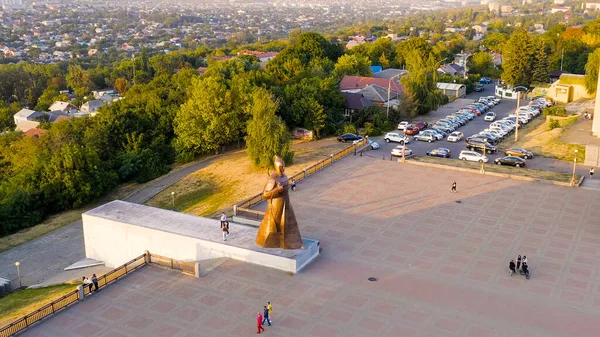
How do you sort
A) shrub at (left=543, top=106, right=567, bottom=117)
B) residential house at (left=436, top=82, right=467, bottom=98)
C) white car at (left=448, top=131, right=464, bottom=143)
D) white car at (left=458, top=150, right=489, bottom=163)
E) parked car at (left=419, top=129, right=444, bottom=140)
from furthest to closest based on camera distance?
residential house at (left=436, top=82, right=467, bottom=98)
shrub at (left=543, top=106, right=567, bottom=117)
parked car at (left=419, top=129, right=444, bottom=140)
white car at (left=448, top=131, right=464, bottom=143)
white car at (left=458, top=150, right=489, bottom=163)

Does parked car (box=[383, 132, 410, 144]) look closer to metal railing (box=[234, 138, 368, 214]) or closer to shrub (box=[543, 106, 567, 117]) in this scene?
metal railing (box=[234, 138, 368, 214])

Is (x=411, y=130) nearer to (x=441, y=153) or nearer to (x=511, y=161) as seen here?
(x=441, y=153)

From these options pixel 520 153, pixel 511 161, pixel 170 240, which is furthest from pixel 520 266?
pixel 520 153

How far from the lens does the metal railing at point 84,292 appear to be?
18.9 metres

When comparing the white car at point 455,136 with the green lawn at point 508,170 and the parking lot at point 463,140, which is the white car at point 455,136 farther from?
the green lawn at point 508,170

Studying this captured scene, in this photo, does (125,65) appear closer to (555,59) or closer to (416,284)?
(555,59)

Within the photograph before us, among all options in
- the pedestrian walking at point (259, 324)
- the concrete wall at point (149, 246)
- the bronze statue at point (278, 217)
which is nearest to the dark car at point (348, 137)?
the concrete wall at point (149, 246)

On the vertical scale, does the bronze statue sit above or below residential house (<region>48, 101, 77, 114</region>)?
above

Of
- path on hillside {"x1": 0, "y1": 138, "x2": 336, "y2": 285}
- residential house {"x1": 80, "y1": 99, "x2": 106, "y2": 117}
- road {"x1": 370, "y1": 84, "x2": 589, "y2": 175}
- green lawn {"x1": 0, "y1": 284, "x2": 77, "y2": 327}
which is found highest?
road {"x1": 370, "y1": 84, "x2": 589, "y2": 175}

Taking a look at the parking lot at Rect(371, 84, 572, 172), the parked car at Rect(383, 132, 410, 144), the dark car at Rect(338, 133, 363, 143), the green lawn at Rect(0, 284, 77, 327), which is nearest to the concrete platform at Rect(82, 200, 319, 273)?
the green lawn at Rect(0, 284, 77, 327)

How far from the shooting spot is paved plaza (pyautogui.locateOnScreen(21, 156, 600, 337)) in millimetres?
19453

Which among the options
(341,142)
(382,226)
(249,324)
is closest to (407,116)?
(341,142)

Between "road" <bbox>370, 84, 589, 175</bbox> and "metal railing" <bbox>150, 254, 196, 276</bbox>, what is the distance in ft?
76.4

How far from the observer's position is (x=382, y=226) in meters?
28.0
